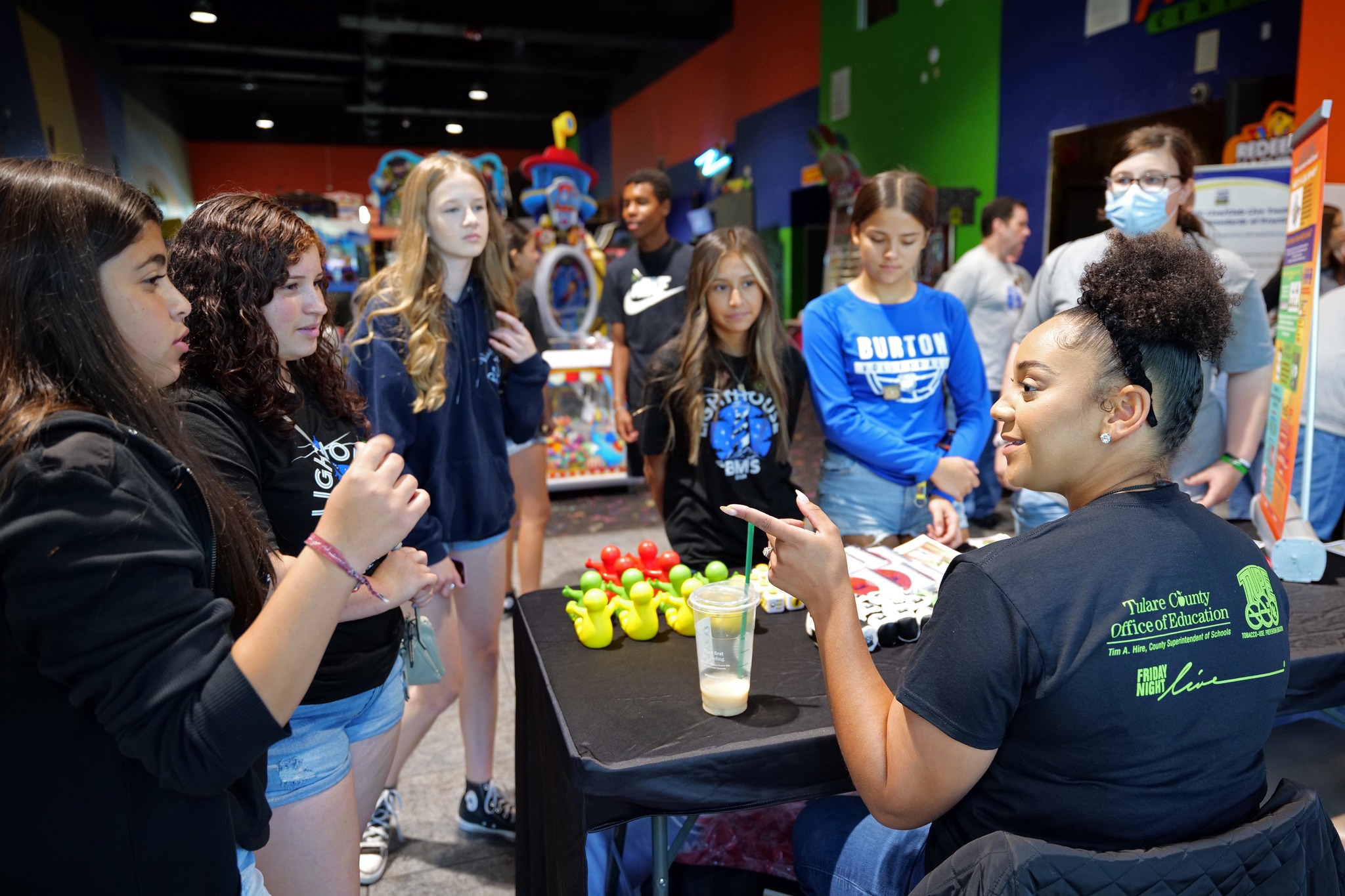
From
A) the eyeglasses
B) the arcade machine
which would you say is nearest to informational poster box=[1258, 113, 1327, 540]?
the eyeglasses

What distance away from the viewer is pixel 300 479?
132cm

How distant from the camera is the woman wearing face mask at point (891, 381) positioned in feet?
7.04

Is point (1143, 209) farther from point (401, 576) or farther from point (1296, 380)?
point (401, 576)

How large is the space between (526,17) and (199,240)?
10.3 metres

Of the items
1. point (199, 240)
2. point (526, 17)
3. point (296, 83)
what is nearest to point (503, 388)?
point (199, 240)

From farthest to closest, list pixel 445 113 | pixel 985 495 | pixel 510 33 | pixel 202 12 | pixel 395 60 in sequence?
pixel 445 113 < pixel 395 60 < pixel 510 33 < pixel 202 12 < pixel 985 495

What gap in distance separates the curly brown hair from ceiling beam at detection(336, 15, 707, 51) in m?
10.2

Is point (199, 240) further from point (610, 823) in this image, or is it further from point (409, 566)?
point (610, 823)

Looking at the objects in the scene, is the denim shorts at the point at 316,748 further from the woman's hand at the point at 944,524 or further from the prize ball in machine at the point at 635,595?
the woman's hand at the point at 944,524

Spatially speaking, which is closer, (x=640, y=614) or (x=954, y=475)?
(x=640, y=614)

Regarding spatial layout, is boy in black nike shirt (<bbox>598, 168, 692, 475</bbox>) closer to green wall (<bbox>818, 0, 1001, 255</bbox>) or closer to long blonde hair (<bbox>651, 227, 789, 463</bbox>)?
long blonde hair (<bbox>651, 227, 789, 463</bbox>)

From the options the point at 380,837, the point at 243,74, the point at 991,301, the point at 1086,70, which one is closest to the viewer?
the point at 380,837

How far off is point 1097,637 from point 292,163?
18354 mm

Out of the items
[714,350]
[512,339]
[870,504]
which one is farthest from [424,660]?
[870,504]
